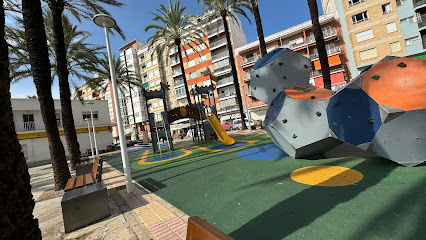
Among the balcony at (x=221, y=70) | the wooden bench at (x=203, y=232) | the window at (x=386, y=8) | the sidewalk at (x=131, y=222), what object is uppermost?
the window at (x=386, y=8)

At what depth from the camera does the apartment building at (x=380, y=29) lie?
24.0m

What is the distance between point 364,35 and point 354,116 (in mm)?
30459

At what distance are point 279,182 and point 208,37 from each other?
136 feet

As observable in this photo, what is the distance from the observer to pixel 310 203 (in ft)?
11.5

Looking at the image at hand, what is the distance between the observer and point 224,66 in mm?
39688

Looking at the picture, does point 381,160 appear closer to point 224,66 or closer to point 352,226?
point 352,226

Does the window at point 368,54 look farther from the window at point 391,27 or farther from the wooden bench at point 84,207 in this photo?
the wooden bench at point 84,207

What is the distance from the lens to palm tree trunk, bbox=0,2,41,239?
162 cm

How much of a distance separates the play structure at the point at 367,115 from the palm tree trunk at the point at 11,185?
19.3 ft

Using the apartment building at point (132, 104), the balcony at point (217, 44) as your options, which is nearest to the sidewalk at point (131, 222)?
the balcony at point (217, 44)

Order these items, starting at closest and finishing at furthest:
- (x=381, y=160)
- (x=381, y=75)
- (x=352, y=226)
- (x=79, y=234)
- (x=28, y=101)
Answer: (x=352, y=226) < (x=79, y=234) < (x=381, y=75) < (x=381, y=160) < (x=28, y=101)

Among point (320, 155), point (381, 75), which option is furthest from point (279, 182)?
point (381, 75)

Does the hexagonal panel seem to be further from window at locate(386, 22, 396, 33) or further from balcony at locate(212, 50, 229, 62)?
balcony at locate(212, 50, 229, 62)

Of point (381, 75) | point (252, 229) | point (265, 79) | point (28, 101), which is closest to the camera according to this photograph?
point (252, 229)
